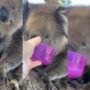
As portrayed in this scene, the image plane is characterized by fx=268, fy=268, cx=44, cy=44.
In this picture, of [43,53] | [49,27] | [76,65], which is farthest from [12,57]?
[76,65]

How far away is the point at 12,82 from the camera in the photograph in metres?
1.94

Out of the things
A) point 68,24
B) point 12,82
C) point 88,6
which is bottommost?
point 12,82

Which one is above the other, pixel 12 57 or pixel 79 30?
pixel 79 30

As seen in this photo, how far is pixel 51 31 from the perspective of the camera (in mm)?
1849

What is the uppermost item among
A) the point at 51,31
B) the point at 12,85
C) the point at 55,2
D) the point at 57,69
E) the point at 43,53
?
the point at 55,2

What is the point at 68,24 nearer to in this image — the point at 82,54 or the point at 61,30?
the point at 61,30

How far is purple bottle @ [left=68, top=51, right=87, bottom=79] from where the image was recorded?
181cm

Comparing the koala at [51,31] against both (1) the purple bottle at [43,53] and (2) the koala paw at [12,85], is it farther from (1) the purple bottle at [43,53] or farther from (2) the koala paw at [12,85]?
(2) the koala paw at [12,85]

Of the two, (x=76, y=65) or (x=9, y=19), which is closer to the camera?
(x=76, y=65)

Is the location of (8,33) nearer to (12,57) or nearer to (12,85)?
(12,57)

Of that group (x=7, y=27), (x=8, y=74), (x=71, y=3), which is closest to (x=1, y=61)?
(x=8, y=74)

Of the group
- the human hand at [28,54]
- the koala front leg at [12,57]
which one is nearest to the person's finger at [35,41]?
the human hand at [28,54]

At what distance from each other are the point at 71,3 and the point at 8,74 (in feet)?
2.22

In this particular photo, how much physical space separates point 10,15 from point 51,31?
0.33m
